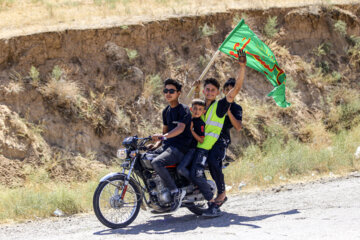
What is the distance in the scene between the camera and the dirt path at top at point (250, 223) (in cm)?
584

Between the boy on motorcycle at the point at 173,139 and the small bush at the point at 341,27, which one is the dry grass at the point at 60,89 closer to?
the boy on motorcycle at the point at 173,139

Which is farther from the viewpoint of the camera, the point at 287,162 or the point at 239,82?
the point at 287,162

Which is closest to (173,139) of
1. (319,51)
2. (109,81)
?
(109,81)

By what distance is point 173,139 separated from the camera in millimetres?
7004

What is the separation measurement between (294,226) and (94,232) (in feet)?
9.34

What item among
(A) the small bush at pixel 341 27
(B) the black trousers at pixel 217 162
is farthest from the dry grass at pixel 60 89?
(A) the small bush at pixel 341 27

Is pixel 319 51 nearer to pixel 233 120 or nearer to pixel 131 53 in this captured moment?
pixel 131 53

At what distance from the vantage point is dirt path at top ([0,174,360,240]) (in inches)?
230

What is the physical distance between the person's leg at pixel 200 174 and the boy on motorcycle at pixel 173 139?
0.24 metres

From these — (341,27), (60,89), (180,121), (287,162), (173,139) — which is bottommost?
(287,162)

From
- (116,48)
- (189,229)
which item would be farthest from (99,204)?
(116,48)

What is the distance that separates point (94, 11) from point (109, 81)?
4.37 metres

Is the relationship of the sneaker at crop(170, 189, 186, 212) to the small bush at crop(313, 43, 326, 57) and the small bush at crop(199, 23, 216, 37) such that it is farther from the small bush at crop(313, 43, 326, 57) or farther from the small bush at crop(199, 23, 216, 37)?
the small bush at crop(313, 43, 326, 57)

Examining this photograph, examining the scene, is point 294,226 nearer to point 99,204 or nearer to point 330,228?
point 330,228
